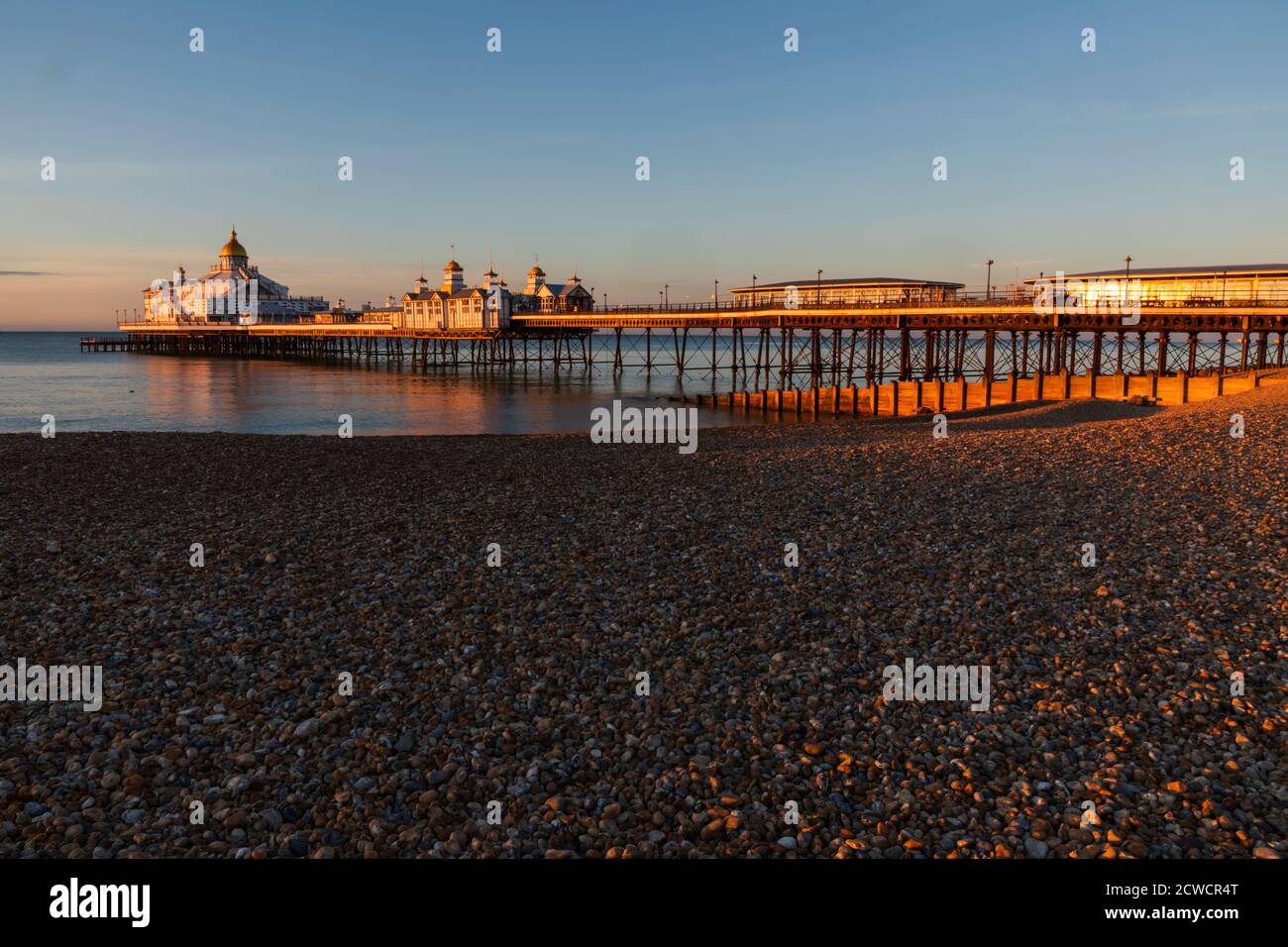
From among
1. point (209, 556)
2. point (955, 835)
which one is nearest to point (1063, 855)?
point (955, 835)

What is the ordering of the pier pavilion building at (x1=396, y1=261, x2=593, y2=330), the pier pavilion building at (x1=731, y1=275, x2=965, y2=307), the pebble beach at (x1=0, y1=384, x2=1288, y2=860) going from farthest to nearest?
the pier pavilion building at (x1=396, y1=261, x2=593, y2=330)
the pier pavilion building at (x1=731, y1=275, x2=965, y2=307)
the pebble beach at (x1=0, y1=384, x2=1288, y2=860)

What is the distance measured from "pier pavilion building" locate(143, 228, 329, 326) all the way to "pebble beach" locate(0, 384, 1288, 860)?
413 feet

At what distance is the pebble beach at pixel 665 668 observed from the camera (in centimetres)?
547

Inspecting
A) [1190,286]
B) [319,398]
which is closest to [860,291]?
[1190,286]

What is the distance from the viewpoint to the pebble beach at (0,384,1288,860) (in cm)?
547

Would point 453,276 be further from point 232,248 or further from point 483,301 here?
point 232,248

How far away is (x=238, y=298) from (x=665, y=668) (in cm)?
14270

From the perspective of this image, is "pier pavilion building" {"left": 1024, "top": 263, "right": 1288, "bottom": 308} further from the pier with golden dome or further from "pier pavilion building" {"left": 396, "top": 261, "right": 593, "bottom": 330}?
"pier pavilion building" {"left": 396, "top": 261, "right": 593, "bottom": 330}

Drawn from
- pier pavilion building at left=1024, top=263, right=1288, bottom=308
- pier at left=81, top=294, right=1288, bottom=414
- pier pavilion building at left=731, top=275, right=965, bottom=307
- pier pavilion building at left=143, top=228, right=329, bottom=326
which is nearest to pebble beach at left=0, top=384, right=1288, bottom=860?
pier at left=81, top=294, right=1288, bottom=414

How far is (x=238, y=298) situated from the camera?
132875mm

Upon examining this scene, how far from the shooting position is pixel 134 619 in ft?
29.5

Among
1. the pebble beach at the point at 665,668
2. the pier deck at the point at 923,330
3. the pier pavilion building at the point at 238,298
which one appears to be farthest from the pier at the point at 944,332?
the pier pavilion building at the point at 238,298
